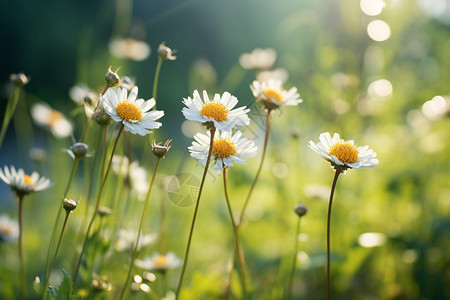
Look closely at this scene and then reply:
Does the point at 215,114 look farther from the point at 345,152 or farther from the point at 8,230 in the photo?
the point at 8,230

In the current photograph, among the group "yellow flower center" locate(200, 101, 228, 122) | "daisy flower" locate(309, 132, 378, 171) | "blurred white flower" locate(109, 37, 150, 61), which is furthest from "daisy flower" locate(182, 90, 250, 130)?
"blurred white flower" locate(109, 37, 150, 61)

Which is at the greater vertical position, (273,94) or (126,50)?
(126,50)

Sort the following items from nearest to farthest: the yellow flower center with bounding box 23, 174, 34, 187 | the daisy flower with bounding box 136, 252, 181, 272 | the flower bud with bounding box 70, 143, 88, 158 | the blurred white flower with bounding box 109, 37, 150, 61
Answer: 1. the flower bud with bounding box 70, 143, 88, 158
2. the yellow flower center with bounding box 23, 174, 34, 187
3. the daisy flower with bounding box 136, 252, 181, 272
4. the blurred white flower with bounding box 109, 37, 150, 61

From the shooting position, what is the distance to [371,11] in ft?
5.66

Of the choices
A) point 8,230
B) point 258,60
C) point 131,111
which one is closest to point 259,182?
point 258,60

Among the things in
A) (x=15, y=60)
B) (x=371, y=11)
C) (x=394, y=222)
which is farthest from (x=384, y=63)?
(x=15, y=60)

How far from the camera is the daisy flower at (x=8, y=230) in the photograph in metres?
1.12

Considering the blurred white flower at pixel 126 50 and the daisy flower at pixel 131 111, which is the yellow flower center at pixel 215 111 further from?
the blurred white flower at pixel 126 50

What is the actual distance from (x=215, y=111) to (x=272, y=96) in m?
0.22

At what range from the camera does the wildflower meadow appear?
0.75 m

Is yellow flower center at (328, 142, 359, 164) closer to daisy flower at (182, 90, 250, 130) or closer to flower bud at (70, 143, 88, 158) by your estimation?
daisy flower at (182, 90, 250, 130)

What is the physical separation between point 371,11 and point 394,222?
83 centimetres

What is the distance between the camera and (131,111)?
708mm

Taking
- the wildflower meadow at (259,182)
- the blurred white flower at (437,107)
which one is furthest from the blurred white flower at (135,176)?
the blurred white flower at (437,107)
